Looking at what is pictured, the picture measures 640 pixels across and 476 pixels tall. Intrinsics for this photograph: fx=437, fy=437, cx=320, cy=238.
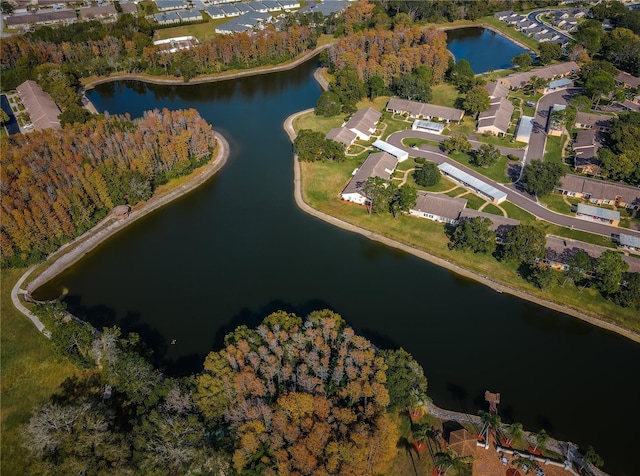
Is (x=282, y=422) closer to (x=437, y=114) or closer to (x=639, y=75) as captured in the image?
(x=437, y=114)

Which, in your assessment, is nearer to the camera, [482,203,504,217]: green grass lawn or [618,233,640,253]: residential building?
[618,233,640,253]: residential building

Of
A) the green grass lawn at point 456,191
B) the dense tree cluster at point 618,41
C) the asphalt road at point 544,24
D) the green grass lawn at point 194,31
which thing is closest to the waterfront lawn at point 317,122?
the green grass lawn at point 456,191

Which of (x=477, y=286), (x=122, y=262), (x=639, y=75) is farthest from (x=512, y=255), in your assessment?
(x=639, y=75)

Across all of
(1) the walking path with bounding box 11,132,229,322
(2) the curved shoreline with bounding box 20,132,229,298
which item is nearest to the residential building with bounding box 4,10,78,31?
(2) the curved shoreline with bounding box 20,132,229,298

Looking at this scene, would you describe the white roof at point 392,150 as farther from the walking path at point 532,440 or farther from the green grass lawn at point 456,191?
the walking path at point 532,440

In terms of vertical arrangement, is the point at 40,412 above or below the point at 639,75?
below

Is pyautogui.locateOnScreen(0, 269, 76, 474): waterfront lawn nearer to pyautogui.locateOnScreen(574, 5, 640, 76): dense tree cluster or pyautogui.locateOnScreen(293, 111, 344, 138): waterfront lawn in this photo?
pyautogui.locateOnScreen(293, 111, 344, 138): waterfront lawn
